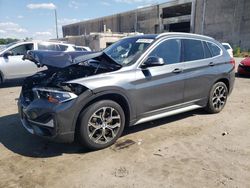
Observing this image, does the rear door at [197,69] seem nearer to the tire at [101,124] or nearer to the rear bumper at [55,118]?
the tire at [101,124]

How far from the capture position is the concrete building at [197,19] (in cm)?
3469

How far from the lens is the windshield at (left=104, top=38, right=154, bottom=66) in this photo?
4.25 meters

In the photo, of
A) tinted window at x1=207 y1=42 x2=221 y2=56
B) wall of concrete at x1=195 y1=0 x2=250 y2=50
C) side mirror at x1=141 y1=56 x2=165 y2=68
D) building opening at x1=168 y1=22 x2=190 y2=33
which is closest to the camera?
side mirror at x1=141 y1=56 x2=165 y2=68

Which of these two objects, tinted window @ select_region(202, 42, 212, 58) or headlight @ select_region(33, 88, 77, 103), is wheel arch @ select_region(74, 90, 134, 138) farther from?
tinted window @ select_region(202, 42, 212, 58)

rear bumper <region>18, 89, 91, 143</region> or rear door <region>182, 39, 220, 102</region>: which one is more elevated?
rear door <region>182, 39, 220, 102</region>

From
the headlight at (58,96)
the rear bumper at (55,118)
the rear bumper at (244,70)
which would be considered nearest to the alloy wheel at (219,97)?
the rear bumper at (55,118)

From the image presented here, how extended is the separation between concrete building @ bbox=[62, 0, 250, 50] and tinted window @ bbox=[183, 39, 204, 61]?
33.2 metres

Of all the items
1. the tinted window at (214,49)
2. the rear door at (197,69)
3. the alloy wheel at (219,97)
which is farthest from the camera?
the alloy wheel at (219,97)

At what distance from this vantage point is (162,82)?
14.3 feet

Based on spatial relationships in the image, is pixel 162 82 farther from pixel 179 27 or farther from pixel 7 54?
pixel 179 27

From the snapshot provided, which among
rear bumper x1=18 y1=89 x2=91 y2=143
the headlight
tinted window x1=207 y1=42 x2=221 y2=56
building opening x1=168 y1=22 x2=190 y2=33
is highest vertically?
building opening x1=168 y1=22 x2=190 y2=33

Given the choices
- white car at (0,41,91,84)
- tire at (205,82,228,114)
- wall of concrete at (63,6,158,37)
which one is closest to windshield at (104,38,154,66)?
tire at (205,82,228,114)

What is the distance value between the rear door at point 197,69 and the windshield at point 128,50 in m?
0.89

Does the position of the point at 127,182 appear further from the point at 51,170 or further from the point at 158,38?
the point at 158,38
